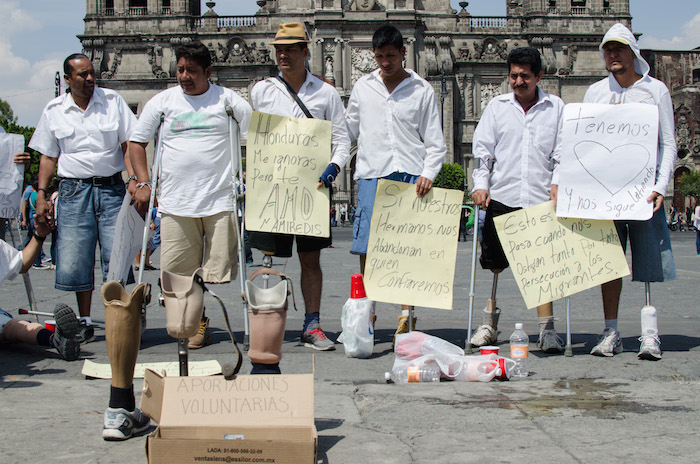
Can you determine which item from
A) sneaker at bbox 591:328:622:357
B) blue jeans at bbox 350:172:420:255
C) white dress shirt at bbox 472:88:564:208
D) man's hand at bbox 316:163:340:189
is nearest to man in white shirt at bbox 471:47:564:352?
white dress shirt at bbox 472:88:564:208

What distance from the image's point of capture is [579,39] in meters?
52.0

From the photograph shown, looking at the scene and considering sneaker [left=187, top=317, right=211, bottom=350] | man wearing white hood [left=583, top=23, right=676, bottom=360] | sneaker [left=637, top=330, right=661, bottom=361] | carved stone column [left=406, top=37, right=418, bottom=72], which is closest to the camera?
sneaker [left=637, top=330, right=661, bottom=361]

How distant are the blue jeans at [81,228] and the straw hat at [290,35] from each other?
159cm

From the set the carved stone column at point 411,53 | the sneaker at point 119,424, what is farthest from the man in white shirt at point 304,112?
the carved stone column at point 411,53

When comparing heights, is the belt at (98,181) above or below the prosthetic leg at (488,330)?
above

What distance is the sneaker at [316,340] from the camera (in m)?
5.19

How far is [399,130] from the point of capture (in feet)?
17.4

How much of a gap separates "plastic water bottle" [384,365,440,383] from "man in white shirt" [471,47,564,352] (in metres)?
1.03

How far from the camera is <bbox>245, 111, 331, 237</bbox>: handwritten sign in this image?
517 centimetres

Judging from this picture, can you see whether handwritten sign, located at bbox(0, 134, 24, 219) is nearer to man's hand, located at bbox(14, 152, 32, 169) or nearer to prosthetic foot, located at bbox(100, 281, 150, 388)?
man's hand, located at bbox(14, 152, 32, 169)

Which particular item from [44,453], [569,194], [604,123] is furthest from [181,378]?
[604,123]

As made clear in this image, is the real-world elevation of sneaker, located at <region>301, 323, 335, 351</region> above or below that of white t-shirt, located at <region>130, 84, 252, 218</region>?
below

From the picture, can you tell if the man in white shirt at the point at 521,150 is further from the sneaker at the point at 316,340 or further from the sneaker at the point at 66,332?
the sneaker at the point at 66,332

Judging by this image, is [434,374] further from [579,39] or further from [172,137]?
[579,39]
